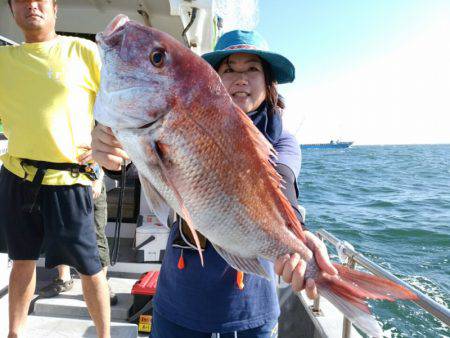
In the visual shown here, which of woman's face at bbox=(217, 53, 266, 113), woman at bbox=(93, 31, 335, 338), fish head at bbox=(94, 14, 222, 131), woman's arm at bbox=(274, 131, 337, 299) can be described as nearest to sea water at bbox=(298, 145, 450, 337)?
woman at bbox=(93, 31, 335, 338)

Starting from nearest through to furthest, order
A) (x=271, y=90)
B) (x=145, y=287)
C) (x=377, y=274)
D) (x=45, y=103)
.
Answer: (x=271, y=90) < (x=377, y=274) < (x=45, y=103) < (x=145, y=287)

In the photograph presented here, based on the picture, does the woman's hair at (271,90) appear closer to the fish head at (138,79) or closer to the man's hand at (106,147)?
the fish head at (138,79)

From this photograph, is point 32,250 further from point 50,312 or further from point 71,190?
point 50,312

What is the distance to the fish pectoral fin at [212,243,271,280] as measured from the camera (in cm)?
127

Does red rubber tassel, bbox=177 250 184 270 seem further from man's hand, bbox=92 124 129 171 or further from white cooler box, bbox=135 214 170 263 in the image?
white cooler box, bbox=135 214 170 263

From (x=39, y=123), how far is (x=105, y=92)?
53.1 inches

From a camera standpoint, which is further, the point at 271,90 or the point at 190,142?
the point at 271,90

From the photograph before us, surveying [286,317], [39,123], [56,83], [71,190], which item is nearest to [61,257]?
[71,190]

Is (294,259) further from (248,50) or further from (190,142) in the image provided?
(248,50)

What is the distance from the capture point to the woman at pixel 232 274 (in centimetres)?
150


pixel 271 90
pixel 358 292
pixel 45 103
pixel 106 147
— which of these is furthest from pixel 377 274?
pixel 45 103

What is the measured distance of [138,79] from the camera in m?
1.08

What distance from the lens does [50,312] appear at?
316cm

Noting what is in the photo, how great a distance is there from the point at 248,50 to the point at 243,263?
94cm
